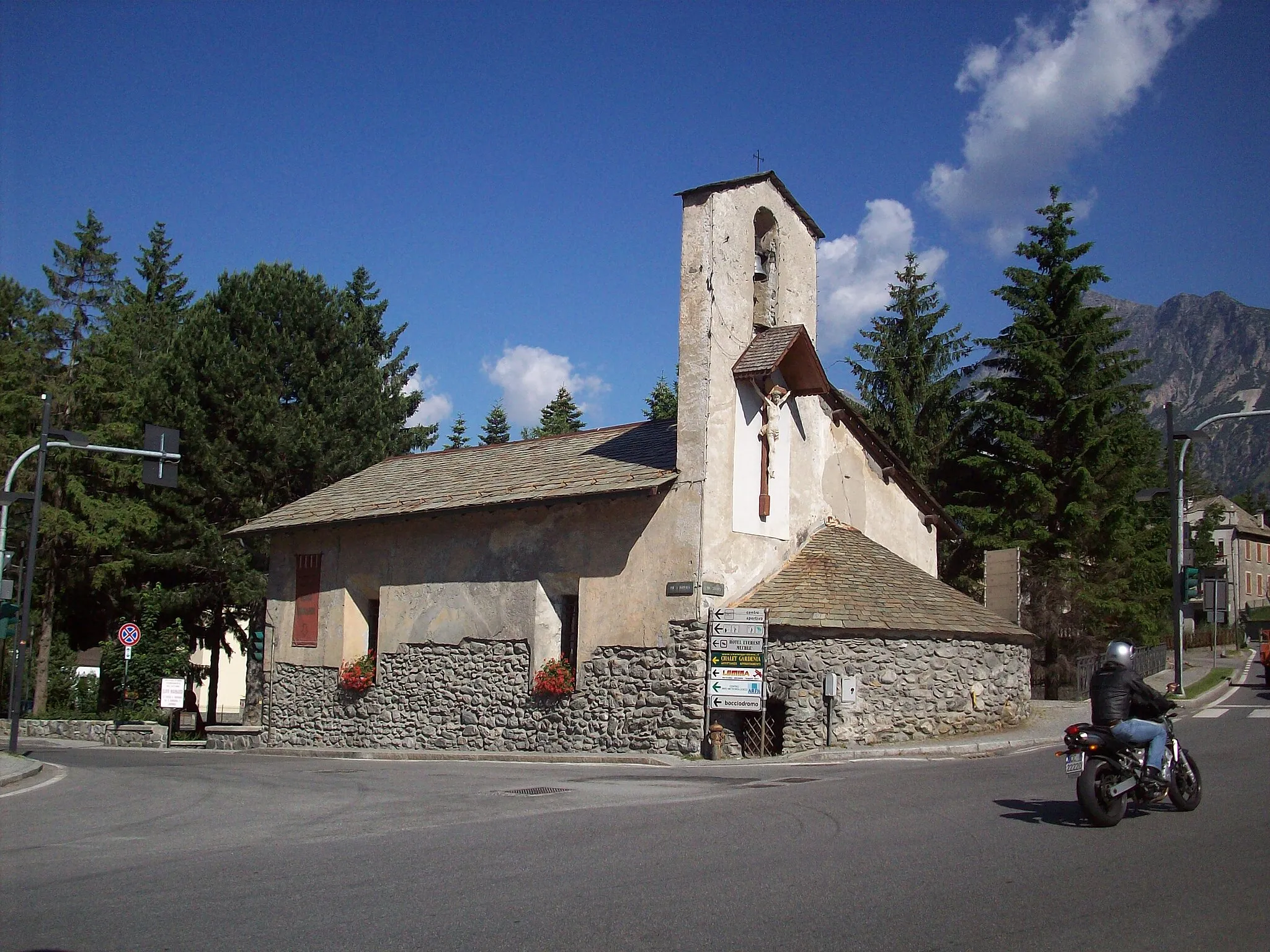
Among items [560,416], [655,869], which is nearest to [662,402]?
[560,416]

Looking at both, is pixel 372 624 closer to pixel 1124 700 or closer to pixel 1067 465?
pixel 1124 700

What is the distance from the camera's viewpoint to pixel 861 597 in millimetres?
19844

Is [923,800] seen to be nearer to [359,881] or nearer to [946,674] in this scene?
[359,881]

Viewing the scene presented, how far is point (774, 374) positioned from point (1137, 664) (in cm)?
1768

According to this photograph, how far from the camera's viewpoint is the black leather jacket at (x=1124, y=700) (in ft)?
31.3

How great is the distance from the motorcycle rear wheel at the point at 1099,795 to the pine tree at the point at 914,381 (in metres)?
30.1

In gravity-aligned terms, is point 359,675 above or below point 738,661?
below

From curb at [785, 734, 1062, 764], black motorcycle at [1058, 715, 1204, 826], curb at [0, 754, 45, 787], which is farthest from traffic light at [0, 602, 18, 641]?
black motorcycle at [1058, 715, 1204, 826]

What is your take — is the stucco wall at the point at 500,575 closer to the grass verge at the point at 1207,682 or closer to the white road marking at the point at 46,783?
the white road marking at the point at 46,783

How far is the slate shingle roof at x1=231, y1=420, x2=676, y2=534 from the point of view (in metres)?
20.9

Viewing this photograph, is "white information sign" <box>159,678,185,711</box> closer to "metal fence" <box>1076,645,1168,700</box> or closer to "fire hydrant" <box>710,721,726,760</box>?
"fire hydrant" <box>710,721,726,760</box>

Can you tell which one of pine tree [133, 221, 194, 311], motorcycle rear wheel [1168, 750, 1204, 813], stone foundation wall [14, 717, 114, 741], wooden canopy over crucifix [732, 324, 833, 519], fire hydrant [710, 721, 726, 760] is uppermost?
pine tree [133, 221, 194, 311]

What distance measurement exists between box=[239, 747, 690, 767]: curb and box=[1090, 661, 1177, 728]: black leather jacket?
9.12 metres

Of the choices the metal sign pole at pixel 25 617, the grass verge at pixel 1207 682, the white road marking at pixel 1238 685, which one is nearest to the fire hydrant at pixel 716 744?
the white road marking at pixel 1238 685
